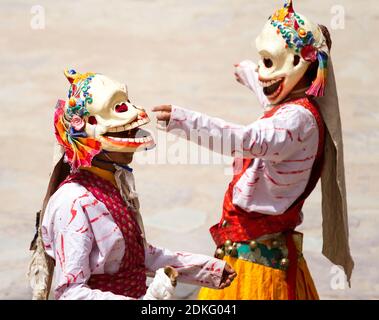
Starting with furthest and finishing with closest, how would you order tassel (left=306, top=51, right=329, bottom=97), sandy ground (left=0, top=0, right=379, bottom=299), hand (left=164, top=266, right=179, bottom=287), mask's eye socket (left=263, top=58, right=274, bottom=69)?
sandy ground (left=0, top=0, right=379, bottom=299), mask's eye socket (left=263, top=58, right=274, bottom=69), tassel (left=306, top=51, right=329, bottom=97), hand (left=164, top=266, right=179, bottom=287)

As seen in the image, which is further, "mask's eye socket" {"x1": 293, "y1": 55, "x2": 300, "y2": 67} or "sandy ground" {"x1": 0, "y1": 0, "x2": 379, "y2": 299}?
"sandy ground" {"x1": 0, "y1": 0, "x2": 379, "y2": 299}

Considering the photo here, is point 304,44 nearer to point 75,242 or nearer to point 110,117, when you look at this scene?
point 110,117

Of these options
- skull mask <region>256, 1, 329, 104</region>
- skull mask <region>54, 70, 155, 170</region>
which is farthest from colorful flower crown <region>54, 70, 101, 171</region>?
skull mask <region>256, 1, 329, 104</region>

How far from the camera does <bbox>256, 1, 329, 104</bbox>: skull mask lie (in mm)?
5191

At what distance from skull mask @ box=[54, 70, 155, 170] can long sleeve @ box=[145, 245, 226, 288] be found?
15.7 inches

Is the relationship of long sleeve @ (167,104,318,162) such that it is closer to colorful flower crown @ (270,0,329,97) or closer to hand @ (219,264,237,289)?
colorful flower crown @ (270,0,329,97)

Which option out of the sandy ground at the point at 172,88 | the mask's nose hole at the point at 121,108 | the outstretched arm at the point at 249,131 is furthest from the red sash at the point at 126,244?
the sandy ground at the point at 172,88

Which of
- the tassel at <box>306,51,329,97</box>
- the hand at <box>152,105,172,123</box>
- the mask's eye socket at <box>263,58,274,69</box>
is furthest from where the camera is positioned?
the mask's eye socket at <box>263,58,274,69</box>

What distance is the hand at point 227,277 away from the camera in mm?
4855

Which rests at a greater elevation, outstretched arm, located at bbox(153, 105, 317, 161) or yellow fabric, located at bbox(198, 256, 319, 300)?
outstretched arm, located at bbox(153, 105, 317, 161)

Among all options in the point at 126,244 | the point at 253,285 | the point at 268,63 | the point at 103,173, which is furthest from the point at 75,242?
the point at 268,63

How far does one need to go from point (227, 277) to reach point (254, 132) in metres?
0.52

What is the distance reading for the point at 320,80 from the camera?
5137mm

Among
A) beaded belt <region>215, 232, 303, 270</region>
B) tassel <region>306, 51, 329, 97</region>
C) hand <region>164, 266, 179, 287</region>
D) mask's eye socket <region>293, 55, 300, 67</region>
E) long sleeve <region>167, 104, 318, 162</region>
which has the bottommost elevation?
hand <region>164, 266, 179, 287</region>
